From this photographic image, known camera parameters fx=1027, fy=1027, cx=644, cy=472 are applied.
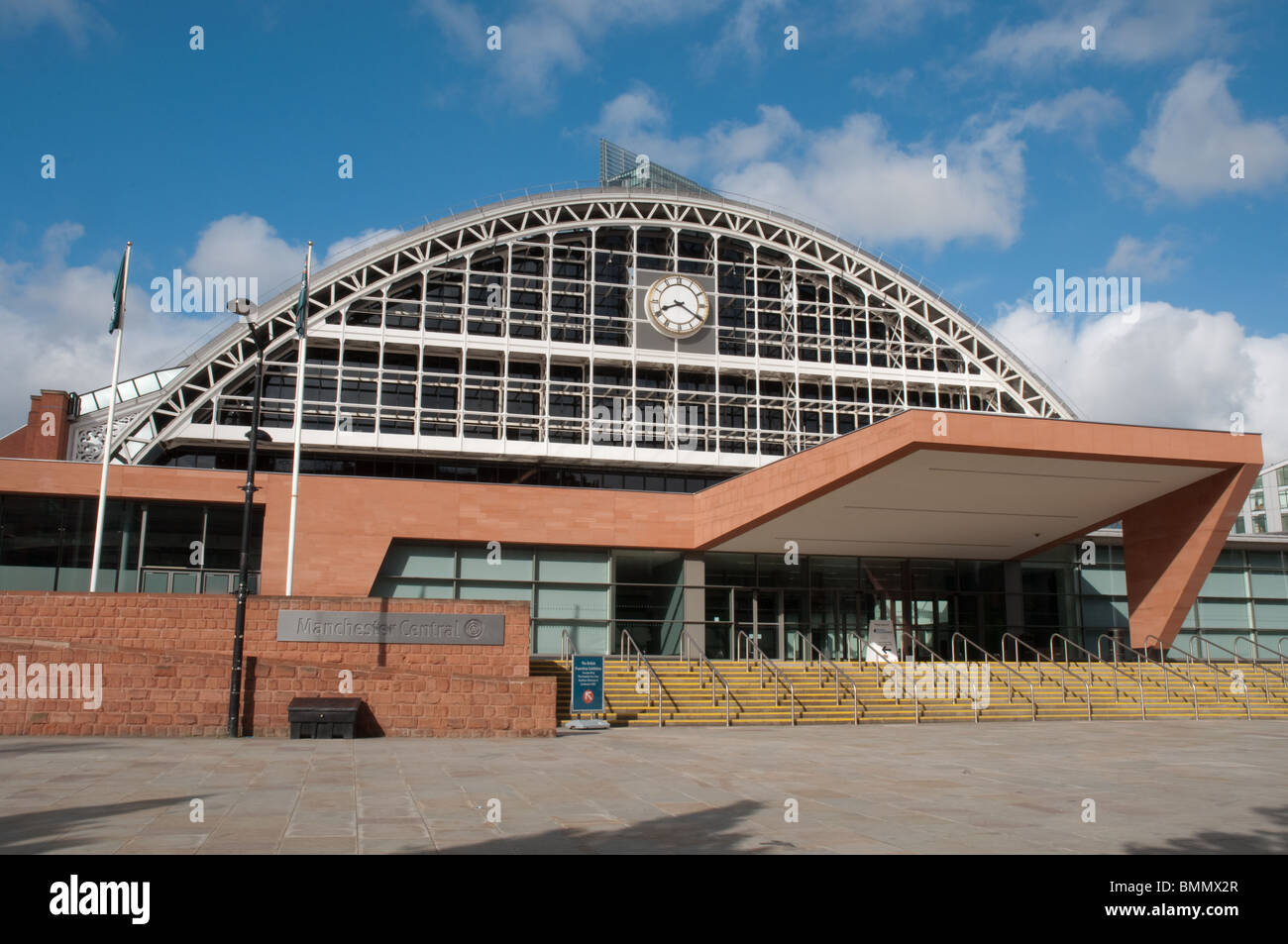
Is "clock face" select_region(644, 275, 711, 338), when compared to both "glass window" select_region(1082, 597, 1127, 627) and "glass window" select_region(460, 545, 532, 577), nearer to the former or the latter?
"glass window" select_region(460, 545, 532, 577)

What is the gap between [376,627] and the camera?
2088cm

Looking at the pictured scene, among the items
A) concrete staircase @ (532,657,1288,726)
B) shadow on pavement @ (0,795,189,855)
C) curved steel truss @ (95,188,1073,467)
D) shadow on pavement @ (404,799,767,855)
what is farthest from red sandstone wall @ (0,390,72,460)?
shadow on pavement @ (404,799,767,855)

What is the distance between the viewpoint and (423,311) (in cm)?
3656

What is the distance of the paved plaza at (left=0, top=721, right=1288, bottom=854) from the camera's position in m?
8.43

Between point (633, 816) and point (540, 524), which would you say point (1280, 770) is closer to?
point (633, 816)

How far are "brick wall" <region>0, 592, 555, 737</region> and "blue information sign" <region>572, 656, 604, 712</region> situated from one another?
135 centimetres

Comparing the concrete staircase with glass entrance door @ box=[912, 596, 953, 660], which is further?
glass entrance door @ box=[912, 596, 953, 660]

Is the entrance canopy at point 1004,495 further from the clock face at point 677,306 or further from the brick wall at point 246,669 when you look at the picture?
the brick wall at point 246,669

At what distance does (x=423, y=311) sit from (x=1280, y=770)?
2963 centimetres

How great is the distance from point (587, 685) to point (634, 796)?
1141 centimetres

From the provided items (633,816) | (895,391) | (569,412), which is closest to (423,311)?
(569,412)

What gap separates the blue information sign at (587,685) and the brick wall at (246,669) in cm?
135

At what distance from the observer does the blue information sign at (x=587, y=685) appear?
22516 mm

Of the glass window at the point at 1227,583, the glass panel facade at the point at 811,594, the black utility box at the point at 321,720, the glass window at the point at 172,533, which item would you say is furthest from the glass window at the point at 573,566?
the glass window at the point at 1227,583
